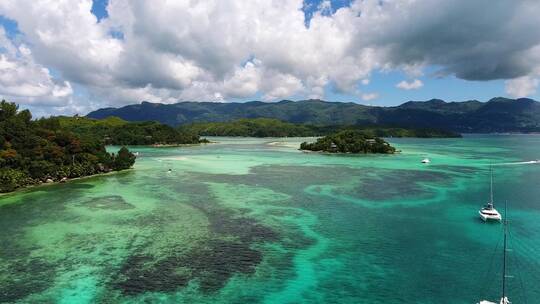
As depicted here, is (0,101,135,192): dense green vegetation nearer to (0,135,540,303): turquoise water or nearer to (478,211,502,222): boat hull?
(0,135,540,303): turquoise water

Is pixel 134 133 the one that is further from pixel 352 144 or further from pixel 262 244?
pixel 262 244

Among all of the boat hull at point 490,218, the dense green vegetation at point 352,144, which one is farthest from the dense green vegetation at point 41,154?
the dense green vegetation at point 352,144

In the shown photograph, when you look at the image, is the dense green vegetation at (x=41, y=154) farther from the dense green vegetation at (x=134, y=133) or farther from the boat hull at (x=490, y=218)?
the dense green vegetation at (x=134, y=133)

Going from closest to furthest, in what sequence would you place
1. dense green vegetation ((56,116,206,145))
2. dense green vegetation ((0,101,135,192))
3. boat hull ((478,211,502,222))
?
boat hull ((478,211,502,222))
dense green vegetation ((0,101,135,192))
dense green vegetation ((56,116,206,145))

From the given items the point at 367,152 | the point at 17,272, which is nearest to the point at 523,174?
the point at 367,152

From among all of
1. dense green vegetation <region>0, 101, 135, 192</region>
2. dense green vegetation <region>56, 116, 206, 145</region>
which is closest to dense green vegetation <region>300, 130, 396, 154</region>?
dense green vegetation <region>56, 116, 206, 145</region>

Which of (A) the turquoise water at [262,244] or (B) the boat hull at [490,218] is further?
(B) the boat hull at [490,218]

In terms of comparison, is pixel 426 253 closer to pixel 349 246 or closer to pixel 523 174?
pixel 349 246

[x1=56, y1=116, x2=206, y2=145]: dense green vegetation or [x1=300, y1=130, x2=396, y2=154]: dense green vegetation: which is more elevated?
[x1=56, y1=116, x2=206, y2=145]: dense green vegetation
